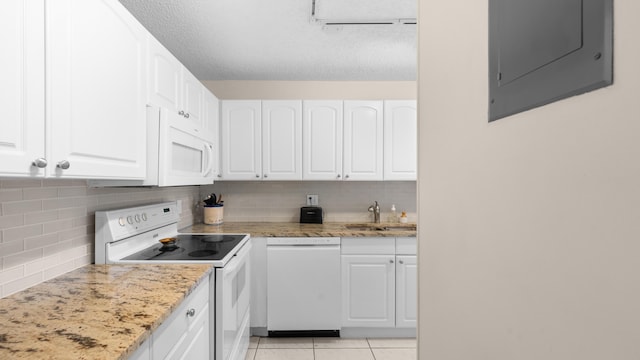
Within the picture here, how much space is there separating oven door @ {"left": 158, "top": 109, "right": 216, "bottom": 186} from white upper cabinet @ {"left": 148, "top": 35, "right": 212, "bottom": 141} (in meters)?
0.07

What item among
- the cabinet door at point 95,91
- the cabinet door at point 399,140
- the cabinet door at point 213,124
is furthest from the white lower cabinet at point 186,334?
the cabinet door at point 399,140

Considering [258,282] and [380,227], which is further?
[380,227]

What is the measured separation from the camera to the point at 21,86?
35.6 inches

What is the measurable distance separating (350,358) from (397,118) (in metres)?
2.03

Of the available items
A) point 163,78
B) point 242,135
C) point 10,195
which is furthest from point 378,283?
point 10,195

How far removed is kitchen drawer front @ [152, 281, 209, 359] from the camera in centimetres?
115

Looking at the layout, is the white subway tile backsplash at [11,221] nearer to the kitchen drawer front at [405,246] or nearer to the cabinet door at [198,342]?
the cabinet door at [198,342]

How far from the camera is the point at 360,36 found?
7.80 feet

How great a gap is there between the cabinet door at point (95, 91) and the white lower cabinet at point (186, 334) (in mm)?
590

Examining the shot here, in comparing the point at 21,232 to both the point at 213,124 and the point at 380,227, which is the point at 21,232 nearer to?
the point at 213,124

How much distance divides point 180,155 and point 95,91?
77 centimetres

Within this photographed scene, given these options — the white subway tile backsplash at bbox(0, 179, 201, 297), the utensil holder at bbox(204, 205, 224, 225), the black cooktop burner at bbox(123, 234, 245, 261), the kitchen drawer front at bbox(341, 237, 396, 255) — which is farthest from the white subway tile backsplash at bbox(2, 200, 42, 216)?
the kitchen drawer front at bbox(341, 237, 396, 255)

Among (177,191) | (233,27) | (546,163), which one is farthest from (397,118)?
(546,163)

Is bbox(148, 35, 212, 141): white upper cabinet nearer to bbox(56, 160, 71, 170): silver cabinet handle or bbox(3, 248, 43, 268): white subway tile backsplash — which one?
bbox(56, 160, 71, 170): silver cabinet handle
